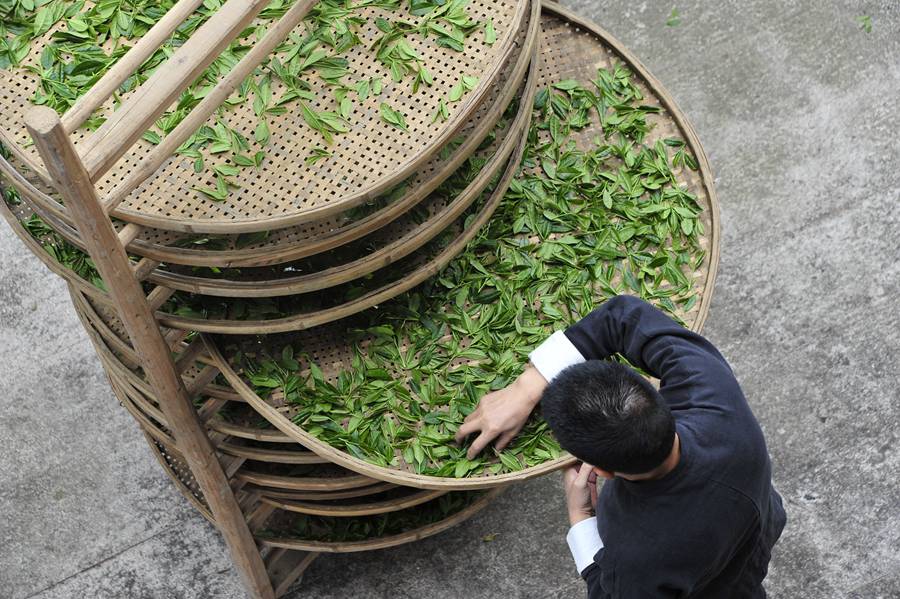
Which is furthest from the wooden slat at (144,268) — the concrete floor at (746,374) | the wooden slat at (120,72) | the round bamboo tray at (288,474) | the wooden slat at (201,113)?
the concrete floor at (746,374)

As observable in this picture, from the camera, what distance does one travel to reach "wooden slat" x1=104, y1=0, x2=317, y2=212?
7.68 feet

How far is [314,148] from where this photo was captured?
2.62 metres

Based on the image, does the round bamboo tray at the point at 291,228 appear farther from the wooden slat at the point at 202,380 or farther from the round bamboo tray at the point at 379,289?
the wooden slat at the point at 202,380

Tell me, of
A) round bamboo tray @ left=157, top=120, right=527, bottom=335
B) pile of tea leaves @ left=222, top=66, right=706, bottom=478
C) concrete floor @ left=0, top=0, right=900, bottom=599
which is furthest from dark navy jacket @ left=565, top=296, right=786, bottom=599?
concrete floor @ left=0, top=0, right=900, bottom=599

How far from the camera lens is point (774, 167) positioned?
14.8 ft

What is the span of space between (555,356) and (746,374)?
159 centimetres

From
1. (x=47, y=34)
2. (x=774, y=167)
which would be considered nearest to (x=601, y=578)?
(x=47, y=34)

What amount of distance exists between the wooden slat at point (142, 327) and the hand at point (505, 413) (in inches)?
28.5

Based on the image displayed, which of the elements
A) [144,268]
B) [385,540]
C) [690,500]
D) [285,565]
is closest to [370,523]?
[385,540]

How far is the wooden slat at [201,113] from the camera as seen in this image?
2.34 metres

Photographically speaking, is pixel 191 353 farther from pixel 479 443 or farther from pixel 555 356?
pixel 555 356

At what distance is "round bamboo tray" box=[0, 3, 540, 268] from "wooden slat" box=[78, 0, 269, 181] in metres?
0.39

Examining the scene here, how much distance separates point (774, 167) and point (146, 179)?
2.84 metres

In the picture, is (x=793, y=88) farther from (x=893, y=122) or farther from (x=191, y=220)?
(x=191, y=220)
